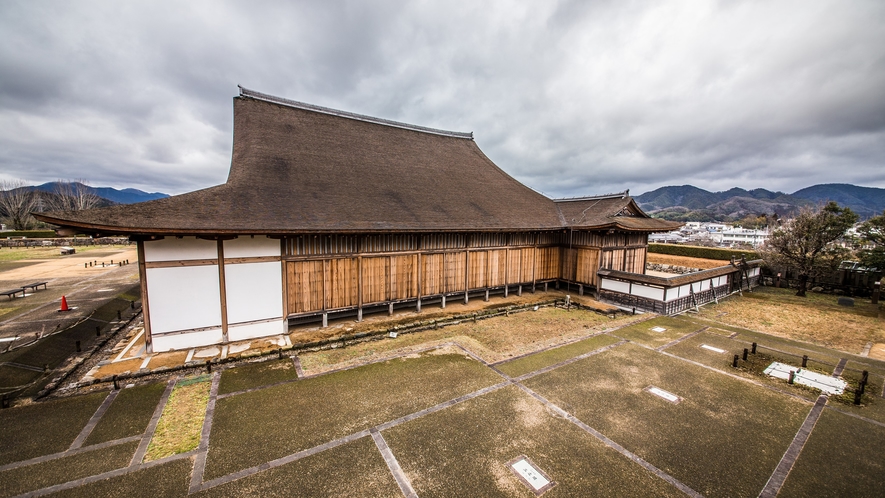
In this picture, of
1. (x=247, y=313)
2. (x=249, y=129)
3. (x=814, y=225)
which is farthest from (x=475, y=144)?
(x=814, y=225)

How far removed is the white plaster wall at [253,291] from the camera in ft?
31.5

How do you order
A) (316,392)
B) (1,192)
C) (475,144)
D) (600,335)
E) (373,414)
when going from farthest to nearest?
(1,192) < (475,144) < (600,335) < (316,392) < (373,414)

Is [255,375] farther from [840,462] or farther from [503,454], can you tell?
[840,462]

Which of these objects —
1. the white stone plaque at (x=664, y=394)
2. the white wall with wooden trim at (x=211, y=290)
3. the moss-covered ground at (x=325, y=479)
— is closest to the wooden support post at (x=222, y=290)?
the white wall with wooden trim at (x=211, y=290)

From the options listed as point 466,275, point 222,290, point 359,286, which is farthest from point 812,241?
point 222,290

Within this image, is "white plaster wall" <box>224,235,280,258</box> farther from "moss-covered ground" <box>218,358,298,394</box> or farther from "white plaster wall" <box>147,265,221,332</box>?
"moss-covered ground" <box>218,358,298,394</box>

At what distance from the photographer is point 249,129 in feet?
44.1

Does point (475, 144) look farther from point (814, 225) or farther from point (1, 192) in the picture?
point (1, 192)

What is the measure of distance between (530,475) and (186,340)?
962 cm

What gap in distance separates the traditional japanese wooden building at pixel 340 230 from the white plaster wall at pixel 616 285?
446 mm

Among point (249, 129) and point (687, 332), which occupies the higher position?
point (249, 129)

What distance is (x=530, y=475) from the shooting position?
4.79 meters

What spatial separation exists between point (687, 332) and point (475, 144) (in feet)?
49.8

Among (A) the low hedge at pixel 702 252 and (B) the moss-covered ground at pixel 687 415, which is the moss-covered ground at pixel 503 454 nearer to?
(B) the moss-covered ground at pixel 687 415
